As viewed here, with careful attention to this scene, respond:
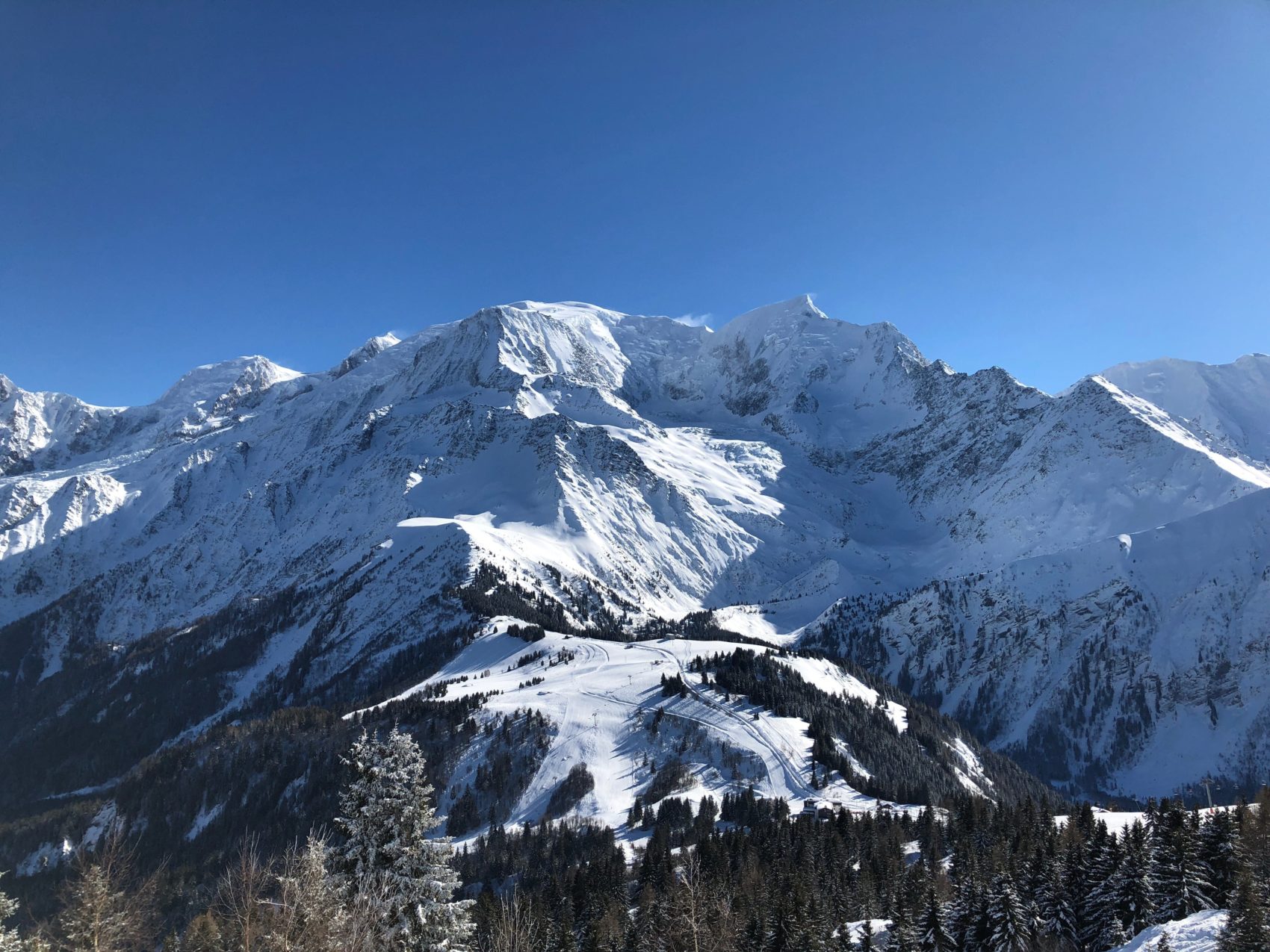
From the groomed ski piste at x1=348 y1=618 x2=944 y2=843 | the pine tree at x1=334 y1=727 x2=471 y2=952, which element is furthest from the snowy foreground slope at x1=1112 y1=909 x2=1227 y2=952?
the groomed ski piste at x1=348 y1=618 x2=944 y2=843

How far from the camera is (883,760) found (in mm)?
146125

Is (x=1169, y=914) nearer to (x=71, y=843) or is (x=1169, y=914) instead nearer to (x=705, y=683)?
(x=705, y=683)

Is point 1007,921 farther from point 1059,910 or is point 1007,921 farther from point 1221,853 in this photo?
point 1221,853

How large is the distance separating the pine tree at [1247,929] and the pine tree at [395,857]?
35.6 m

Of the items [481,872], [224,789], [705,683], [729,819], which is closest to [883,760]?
[705,683]

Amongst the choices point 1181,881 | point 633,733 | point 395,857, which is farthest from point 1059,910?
point 633,733

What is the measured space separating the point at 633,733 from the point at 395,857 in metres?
111

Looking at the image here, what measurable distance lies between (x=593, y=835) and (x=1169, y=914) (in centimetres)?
6677

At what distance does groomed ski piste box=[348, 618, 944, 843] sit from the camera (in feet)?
390

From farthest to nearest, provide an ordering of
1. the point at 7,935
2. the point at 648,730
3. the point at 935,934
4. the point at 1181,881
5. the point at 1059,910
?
1. the point at 648,730
2. the point at 1059,910
3. the point at 935,934
4. the point at 1181,881
5. the point at 7,935

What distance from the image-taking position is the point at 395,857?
27.2 metres

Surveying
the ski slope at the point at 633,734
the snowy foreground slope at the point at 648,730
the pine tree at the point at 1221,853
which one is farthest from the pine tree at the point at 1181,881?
the ski slope at the point at 633,734

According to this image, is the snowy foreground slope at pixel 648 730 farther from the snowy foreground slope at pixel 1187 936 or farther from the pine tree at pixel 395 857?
the pine tree at pixel 395 857

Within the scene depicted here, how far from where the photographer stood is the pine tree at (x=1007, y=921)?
55312mm
